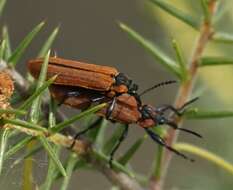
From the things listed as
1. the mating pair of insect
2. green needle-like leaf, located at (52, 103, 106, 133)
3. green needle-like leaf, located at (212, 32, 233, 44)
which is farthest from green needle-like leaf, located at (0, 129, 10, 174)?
green needle-like leaf, located at (212, 32, 233, 44)

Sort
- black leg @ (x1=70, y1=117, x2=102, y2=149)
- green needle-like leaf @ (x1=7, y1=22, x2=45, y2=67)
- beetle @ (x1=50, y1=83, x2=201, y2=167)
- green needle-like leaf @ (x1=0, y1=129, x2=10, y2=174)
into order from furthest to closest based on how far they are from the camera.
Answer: beetle @ (x1=50, y1=83, x2=201, y2=167)
black leg @ (x1=70, y1=117, x2=102, y2=149)
green needle-like leaf @ (x1=7, y1=22, x2=45, y2=67)
green needle-like leaf @ (x1=0, y1=129, x2=10, y2=174)

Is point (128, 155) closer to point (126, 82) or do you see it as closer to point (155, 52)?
point (126, 82)

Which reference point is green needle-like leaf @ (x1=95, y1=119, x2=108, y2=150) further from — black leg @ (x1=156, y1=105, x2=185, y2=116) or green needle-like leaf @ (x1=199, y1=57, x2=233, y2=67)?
green needle-like leaf @ (x1=199, y1=57, x2=233, y2=67)

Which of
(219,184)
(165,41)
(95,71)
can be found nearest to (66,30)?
(165,41)

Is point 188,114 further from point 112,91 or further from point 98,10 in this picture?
point 98,10

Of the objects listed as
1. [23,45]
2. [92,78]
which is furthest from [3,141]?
[92,78]

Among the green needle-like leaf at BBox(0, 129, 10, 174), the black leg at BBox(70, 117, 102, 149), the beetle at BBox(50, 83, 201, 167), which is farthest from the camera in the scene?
the beetle at BBox(50, 83, 201, 167)

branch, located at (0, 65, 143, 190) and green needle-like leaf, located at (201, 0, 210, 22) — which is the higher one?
green needle-like leaf, located at (201, 0, 210, 22)

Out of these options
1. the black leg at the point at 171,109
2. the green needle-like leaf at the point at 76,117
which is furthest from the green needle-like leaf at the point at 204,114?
the green needle-like leaf at the point at 76,117
